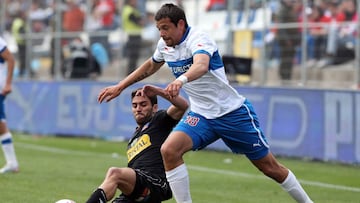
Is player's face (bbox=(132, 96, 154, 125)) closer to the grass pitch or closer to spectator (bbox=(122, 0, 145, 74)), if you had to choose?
the grass pitch

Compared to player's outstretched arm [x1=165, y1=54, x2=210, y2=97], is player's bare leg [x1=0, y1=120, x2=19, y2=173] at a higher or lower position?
lower

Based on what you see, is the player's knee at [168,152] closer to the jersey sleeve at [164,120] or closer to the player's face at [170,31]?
the jersey sleeve at [164,120]

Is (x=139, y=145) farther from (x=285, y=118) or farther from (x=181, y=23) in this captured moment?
(x=285, y=118)

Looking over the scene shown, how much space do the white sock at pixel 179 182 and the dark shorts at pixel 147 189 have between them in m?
0.23

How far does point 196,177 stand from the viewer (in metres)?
13.9

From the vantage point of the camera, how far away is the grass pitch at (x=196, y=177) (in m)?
11.3

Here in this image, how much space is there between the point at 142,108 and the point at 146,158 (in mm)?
500

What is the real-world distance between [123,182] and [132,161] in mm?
552

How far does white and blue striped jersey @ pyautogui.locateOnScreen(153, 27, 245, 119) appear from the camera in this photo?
884cm

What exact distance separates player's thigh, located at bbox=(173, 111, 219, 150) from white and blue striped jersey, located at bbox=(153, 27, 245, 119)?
0.25 ft

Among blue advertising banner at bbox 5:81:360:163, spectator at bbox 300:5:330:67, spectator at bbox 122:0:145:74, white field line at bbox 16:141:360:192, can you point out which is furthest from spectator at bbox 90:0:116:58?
spectator at bbox 300:5:330:67

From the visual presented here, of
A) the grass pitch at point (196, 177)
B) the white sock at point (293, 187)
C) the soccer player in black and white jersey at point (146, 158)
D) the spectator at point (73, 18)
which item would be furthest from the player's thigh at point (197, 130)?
the spectator at point (73, 18)

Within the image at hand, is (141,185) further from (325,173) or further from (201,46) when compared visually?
(325,173)

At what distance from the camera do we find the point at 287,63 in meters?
18.5
